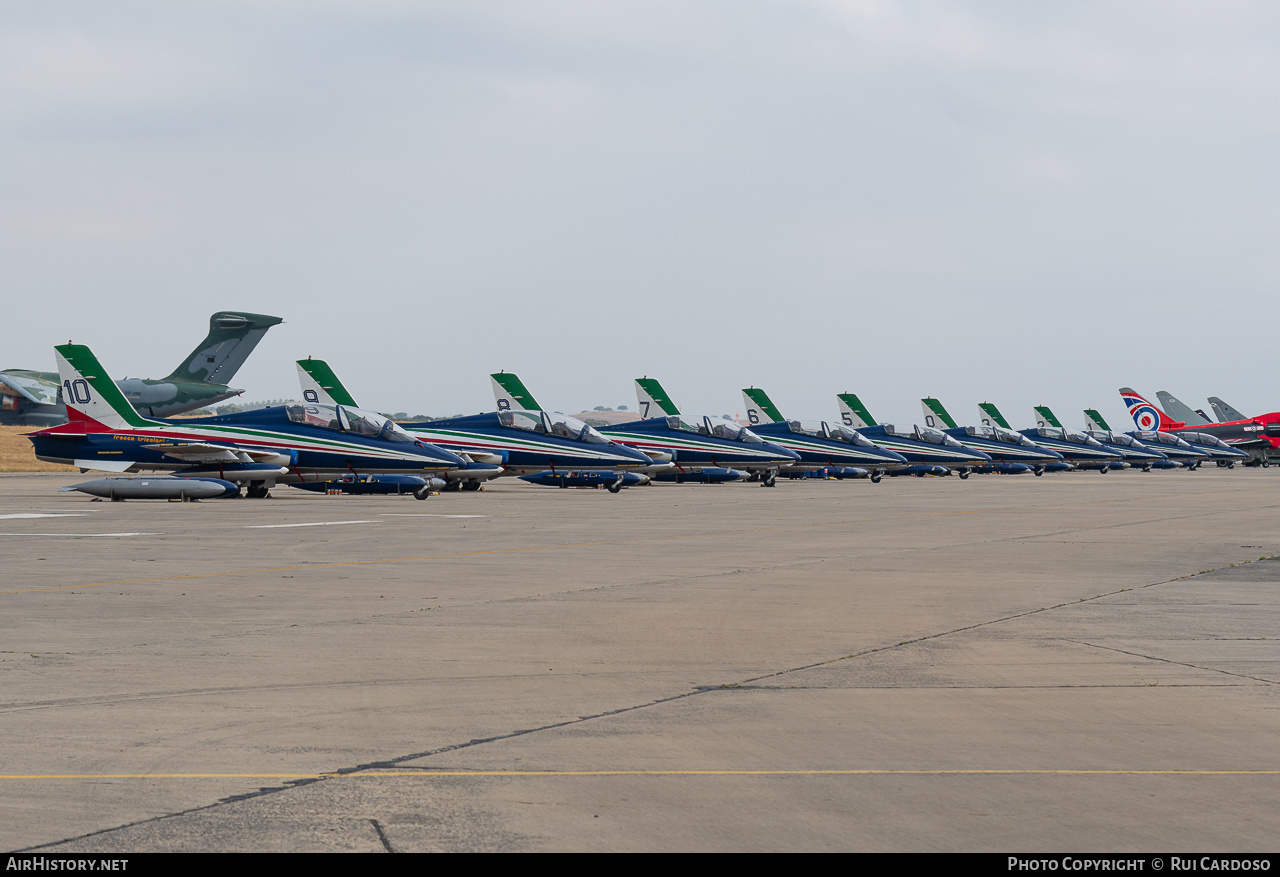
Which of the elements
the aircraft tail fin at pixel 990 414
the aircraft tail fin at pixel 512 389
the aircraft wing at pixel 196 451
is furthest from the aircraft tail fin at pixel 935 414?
the aircraft wing at pixel 196 451

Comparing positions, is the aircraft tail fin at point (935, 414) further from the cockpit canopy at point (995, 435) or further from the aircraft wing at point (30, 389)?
the aircraft wing at point (30, 389)

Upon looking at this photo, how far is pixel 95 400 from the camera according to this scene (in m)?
35.7

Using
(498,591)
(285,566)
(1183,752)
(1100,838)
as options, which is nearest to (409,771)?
(1100,838)

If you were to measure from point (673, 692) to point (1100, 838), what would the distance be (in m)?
3.73

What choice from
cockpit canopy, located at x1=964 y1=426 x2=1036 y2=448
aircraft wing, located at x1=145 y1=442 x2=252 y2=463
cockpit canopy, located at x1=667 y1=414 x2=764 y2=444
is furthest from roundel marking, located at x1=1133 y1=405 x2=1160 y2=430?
aircraft wing, located at x1=145 y1=442 x2=252 y2=463

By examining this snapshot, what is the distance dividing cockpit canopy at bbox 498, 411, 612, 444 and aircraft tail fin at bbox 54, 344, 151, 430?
11.8 m

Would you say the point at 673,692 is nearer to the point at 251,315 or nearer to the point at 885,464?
the point at 885,464

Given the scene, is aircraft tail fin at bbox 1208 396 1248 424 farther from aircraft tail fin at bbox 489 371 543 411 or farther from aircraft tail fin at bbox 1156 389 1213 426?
aircraft tail fin at bbox 489 371 543 411

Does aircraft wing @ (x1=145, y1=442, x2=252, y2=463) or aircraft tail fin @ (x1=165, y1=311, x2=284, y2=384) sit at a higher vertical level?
aircraft tail fin @ (x1=165, y1=311, x2=284, y2=384)

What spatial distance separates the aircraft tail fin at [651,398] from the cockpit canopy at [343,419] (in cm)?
2351

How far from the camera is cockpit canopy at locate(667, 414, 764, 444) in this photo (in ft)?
167

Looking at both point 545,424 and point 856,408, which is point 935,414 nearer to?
point 856,408

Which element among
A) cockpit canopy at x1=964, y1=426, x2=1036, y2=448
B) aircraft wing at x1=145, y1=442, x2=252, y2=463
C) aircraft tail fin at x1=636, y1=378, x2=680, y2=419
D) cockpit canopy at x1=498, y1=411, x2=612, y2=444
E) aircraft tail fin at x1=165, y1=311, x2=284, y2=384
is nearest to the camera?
aircraft wing at x1=145, y1=442, x2=252, y2=463

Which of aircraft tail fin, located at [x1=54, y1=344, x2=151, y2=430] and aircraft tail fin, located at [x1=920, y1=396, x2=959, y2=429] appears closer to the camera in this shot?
aircraft tail fin, located at [x1=54, y1=344, x2=151, y2=430]
